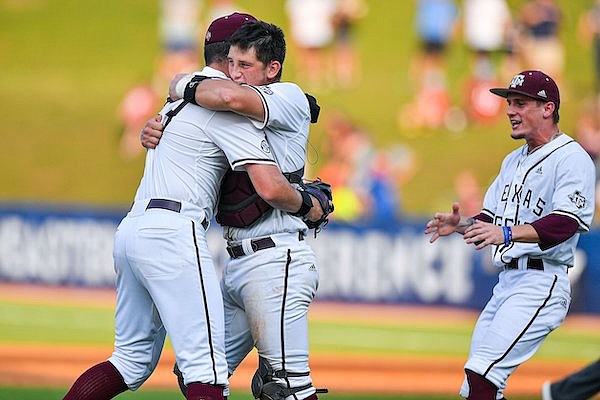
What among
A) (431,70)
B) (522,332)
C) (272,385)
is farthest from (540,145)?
(431,70)

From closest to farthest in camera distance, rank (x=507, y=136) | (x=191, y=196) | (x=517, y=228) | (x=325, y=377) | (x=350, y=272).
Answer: (x=191, y=196) < (x=517, y=228) < (x=325, y=377) < (x=350, y=272) < (x=507, y=136)

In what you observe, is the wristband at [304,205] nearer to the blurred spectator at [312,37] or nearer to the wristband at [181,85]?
the wristband at [181,85]

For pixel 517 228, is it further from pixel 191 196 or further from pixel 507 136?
pixel 507 136

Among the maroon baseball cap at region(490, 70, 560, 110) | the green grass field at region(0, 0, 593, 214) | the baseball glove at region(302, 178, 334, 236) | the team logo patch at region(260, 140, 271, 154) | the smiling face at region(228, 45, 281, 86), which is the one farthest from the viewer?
the green grass field at region(0, 0, 593, 214)

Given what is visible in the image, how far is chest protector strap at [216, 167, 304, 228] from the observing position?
14.4ft

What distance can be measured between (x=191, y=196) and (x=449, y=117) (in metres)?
Answer: 9.55

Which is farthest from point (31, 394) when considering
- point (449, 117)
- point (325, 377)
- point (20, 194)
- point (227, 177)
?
point (449, 117)

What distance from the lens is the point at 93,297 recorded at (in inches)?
461

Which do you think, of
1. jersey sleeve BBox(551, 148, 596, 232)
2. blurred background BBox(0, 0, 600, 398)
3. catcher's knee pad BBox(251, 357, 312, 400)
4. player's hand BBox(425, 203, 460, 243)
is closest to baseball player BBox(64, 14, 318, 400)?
catcher's knee pad BBox(251, 357, 312, 400)

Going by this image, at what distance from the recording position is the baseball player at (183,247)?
4.14 meters

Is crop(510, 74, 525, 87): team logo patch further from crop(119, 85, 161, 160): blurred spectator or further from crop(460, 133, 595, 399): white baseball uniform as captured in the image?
crop(119, 85, 161, 160): blurred spectator

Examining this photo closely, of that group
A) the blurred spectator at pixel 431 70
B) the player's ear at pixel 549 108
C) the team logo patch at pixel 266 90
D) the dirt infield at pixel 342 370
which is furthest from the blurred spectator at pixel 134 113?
the team logo patch at pixel 266 90

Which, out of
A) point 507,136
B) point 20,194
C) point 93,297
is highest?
point 507,136

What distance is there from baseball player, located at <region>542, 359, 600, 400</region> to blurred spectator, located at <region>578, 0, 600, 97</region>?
24.3 feet
